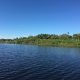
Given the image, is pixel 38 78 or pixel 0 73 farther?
pixel 0 73

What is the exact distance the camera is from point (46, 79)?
2522 cm

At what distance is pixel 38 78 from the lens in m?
25.7

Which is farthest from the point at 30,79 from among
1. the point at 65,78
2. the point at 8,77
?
the point at 65,78

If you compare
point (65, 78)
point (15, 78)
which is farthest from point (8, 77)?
point (65, 78)

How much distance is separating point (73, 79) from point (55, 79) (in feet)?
10.0

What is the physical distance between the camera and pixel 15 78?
24.8 metres

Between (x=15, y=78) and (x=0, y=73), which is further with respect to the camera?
(x=0, y=73)

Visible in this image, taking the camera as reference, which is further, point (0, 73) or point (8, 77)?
point (0, 73)

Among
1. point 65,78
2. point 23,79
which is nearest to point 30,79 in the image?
point 23,79

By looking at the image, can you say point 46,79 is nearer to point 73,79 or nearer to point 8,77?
point 73,79

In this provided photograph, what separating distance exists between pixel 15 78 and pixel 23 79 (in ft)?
4.56

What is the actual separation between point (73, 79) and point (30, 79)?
23.5 ft

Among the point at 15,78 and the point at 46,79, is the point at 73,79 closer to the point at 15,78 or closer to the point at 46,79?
the point at 46,79

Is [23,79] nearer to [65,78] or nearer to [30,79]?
[30,79]
